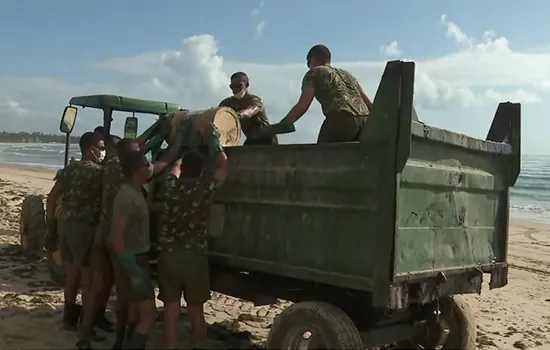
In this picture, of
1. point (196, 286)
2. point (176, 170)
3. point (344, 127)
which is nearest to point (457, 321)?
point (344, 127)

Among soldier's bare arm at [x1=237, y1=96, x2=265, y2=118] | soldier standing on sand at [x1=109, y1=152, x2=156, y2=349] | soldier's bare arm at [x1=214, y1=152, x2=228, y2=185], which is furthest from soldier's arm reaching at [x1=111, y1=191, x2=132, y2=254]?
soldier's bare arm at [x1=237, y1=96, x2=265, y2=118]

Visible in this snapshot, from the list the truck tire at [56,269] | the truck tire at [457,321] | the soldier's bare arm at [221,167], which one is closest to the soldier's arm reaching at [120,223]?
the soldier's bare arm at [221,167]

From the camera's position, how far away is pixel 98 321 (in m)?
5.32

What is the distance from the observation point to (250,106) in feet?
18.7

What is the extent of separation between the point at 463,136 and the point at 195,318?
2.34m

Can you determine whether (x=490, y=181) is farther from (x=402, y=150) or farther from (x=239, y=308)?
(x=239, y=308)

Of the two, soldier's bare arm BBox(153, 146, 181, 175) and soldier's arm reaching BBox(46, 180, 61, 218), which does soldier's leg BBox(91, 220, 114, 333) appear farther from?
soldier's arm reaching BBox(46, 180, 61, 218)

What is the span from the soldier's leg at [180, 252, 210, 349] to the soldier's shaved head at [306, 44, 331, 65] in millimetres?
1771

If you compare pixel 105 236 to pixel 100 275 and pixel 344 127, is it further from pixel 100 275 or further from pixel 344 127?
pixel 344 127

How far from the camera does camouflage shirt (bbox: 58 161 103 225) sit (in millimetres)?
5223

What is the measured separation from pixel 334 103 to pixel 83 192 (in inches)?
90.6

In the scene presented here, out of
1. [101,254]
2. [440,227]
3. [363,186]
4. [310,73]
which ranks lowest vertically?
[101,254]

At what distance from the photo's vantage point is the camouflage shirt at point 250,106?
560 centimetres

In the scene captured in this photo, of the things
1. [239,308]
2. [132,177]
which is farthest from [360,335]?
[239,308]
